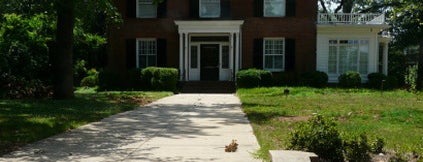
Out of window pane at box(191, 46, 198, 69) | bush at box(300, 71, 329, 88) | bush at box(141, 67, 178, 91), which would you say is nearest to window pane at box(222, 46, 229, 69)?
window pane at box(191, 46, 198, 69)

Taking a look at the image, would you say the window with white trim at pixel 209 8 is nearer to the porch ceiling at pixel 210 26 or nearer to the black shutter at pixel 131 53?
the porch ceiling at pixel 210 26

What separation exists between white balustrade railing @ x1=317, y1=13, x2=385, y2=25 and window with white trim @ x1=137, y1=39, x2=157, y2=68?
948 centimetres

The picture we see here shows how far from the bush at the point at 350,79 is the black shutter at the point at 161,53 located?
32.6 ft

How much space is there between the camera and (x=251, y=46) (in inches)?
1153

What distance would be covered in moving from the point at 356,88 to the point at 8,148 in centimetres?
2113

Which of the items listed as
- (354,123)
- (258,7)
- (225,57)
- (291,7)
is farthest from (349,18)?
(354,123)

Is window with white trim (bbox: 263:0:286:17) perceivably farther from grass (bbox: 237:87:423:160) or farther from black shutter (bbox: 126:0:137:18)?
grass (bbox: 237:87:423:160)

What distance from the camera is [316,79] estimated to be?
26.8 metres

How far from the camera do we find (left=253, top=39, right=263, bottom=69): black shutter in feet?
95.4

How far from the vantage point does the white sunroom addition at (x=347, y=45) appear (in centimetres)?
2902

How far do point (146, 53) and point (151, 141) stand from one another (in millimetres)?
21278

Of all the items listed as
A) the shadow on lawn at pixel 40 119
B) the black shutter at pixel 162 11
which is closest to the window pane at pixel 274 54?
the black shutter at pixel 162 11

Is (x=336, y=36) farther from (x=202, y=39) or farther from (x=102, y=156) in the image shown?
(x=102, y=156)

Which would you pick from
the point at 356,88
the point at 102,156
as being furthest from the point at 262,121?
the point at 356,88
